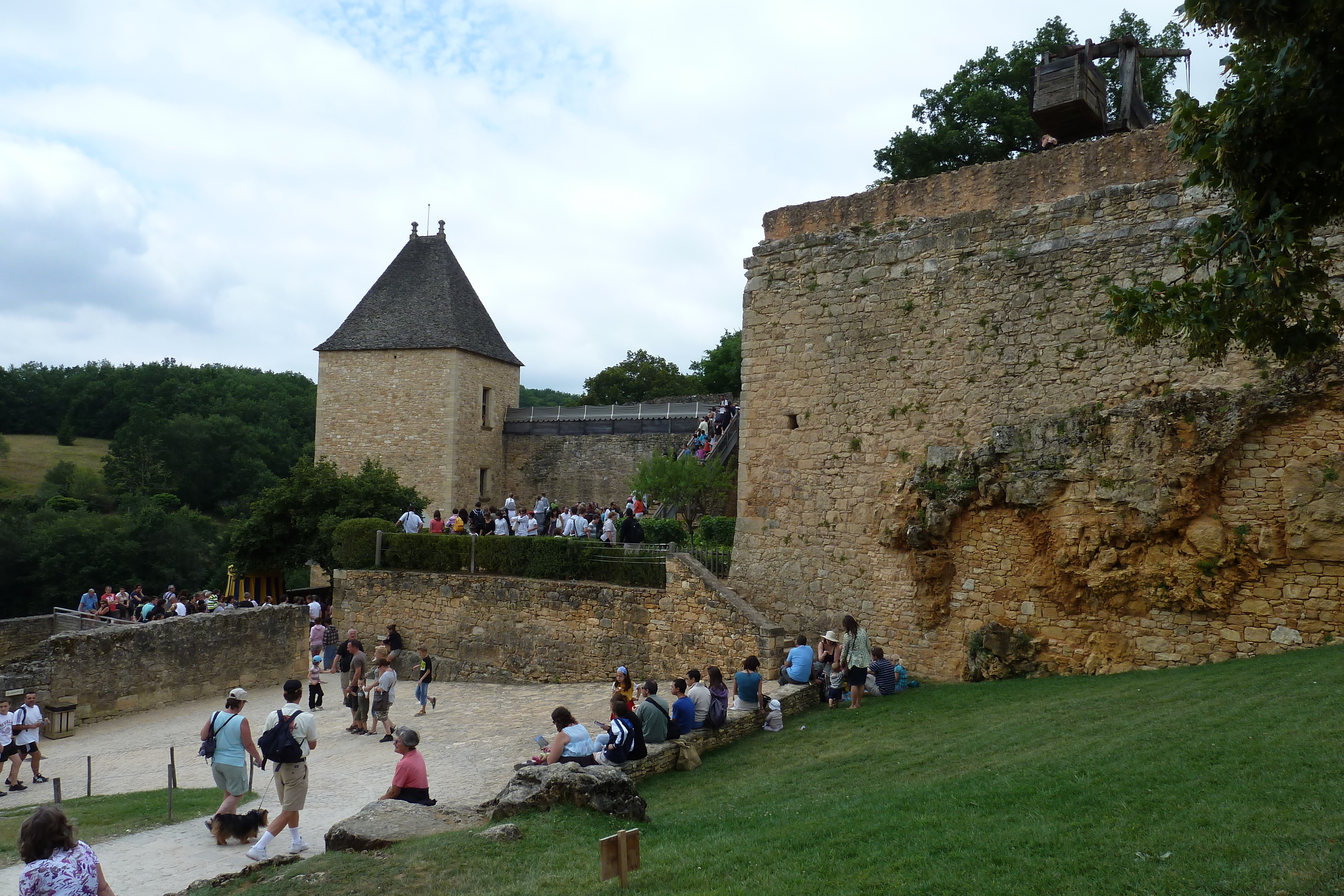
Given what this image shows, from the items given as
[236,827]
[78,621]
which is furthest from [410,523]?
[236,827]

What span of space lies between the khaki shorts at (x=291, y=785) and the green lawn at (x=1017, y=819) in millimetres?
1260

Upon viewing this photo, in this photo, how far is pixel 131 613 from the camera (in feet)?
74.6

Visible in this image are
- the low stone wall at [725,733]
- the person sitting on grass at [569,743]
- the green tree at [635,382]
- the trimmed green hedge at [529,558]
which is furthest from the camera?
the green tree at [635,382]

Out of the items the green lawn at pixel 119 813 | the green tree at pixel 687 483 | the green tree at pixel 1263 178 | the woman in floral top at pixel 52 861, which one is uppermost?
the green tree at pixel 1263 178

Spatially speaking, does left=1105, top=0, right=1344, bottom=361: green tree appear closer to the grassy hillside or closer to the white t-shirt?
the white t-shirt

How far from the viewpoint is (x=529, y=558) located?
17.8m

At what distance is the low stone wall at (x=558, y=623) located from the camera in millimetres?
14477

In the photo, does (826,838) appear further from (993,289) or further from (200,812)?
(993,289)

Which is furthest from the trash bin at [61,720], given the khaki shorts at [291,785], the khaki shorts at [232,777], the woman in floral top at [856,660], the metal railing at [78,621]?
the woman in floral top at [856,660]

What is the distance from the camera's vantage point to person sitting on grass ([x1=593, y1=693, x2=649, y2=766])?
27.7ft

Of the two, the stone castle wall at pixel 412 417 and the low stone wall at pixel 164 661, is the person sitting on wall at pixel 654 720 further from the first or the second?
the stone castle wall at pixel 412 417

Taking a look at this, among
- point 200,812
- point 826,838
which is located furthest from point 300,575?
point 826,838

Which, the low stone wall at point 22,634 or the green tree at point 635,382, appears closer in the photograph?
the low stone wall at point 22,634

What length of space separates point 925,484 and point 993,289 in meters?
2.77
